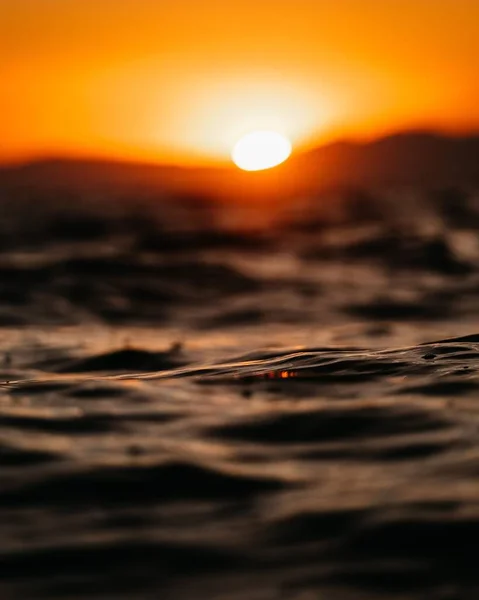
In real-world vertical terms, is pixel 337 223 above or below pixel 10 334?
above

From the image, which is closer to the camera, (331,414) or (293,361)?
(331,414)

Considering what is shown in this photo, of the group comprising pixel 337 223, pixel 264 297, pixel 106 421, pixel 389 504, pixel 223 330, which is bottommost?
pixel 389 504

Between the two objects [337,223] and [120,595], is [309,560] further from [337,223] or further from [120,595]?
[337,223]

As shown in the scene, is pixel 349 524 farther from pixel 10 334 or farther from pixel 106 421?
pixel 10 334

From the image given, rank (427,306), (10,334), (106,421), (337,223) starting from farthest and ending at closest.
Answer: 1. (337,223)
2. (427,306)
3. (10,334)
4. (106,421)

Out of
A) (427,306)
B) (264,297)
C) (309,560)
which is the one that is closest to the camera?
(309,560)

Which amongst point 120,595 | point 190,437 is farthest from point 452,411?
point 120,595
